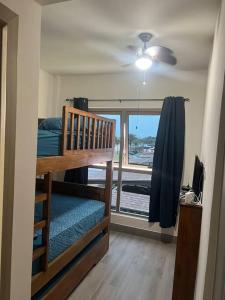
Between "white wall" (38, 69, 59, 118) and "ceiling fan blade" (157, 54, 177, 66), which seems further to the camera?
"white wall" (38, 69, 59, 118)

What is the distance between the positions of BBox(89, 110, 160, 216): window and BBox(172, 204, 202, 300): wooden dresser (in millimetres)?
1891

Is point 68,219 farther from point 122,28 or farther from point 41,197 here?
point 122,28

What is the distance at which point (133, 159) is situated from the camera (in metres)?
3.90

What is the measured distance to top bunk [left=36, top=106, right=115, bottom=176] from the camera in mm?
1972

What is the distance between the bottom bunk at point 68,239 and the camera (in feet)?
6.10

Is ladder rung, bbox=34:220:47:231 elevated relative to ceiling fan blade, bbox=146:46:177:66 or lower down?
lower down

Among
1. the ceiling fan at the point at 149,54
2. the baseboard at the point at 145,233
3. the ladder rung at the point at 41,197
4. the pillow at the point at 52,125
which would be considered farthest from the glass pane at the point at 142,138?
the ladder rung at the point at 41,197

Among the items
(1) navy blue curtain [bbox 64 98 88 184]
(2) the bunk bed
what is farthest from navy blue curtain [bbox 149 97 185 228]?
(1) navy blue curtain [bbox 64 98 88 184]

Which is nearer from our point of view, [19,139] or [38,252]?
[19,139]

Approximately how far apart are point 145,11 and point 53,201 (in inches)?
94.3

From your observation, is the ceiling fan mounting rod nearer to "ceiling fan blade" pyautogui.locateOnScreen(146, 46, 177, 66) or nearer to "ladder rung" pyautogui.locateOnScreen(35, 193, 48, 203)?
"ceiling fan blade" pyautogui.locateOnScreen(146, 46, 177, 66)

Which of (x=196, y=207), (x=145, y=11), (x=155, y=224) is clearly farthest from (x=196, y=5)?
(x=155, y=224)

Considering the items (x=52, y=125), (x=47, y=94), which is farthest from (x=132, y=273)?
(x=47, y=94)

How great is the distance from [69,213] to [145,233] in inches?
62.4
